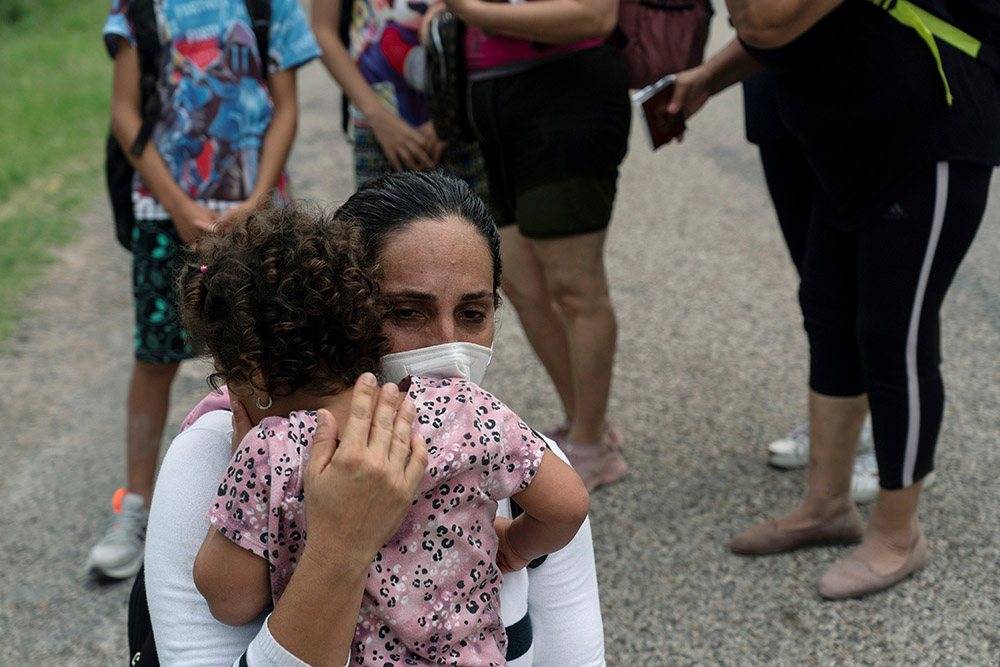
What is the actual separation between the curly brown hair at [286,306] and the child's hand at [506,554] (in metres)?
0.30

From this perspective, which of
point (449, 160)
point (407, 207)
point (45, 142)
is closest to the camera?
point (407, 207)

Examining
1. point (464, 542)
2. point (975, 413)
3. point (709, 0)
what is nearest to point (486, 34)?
point (709, 0)

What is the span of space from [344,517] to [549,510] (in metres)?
0.30

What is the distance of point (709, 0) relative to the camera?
295 cm

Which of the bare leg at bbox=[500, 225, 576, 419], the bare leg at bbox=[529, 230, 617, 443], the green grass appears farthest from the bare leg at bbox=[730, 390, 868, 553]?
the green grass

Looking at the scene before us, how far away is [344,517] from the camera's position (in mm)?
1142

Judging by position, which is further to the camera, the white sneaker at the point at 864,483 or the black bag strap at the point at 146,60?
the white sneaker at the point at 864,483

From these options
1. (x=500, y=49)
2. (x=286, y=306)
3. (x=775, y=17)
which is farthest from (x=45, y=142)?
(x=286, y=306)

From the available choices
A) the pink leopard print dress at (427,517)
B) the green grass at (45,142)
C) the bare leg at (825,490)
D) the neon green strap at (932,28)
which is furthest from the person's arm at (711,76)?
the green grass at (45,142)

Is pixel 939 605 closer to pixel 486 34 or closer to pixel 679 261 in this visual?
pixel 486 34

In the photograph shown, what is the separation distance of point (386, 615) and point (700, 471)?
7.48 ft

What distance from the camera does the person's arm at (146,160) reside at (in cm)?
279

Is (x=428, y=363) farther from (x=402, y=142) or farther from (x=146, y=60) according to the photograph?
(x=146, y=60)

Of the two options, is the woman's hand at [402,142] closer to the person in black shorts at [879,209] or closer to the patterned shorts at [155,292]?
the patterned shorts at [155,292]
